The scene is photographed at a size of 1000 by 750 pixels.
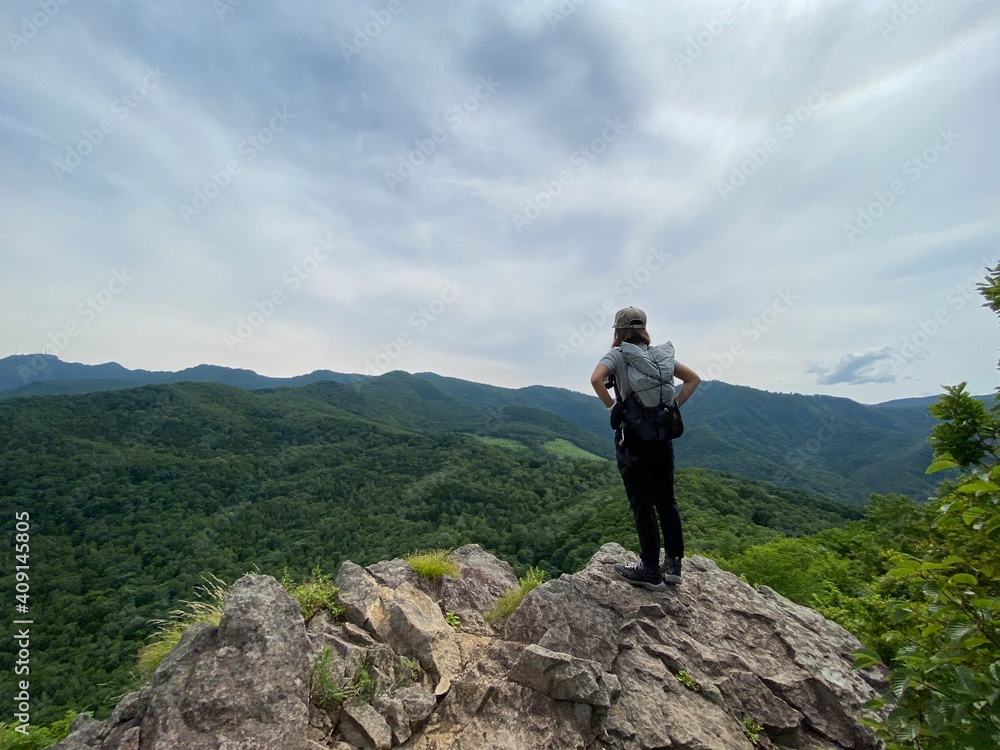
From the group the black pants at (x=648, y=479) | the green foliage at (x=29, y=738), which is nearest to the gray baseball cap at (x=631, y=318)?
the black pants at (x=648, y=479)

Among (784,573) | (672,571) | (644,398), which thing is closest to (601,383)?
(644,398)

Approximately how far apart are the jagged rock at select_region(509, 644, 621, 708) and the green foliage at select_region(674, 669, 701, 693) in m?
0.88

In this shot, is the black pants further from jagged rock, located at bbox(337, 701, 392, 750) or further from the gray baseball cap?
jagged rock, located at bbox(337, 701, 392, 750)

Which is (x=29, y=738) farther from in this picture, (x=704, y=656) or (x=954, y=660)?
(x=954, y=660)

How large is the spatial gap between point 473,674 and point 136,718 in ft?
10.3

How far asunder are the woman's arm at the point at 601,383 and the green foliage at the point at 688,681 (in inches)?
127

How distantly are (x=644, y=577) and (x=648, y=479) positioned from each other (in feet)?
5.49

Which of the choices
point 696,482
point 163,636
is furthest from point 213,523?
point 163,636

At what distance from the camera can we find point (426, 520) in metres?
86.1

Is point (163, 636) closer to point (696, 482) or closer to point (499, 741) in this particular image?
point (499, 741)

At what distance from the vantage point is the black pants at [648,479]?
214 inches

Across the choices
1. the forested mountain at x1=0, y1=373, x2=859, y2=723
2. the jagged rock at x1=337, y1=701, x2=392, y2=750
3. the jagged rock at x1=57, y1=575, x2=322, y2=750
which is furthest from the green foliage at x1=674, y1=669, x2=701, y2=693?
the forested mountain at x1=0, y1=373, x2=859, y2=723

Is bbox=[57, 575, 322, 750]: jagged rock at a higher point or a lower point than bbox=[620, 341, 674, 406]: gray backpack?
lower

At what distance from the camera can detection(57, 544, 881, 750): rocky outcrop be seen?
12.7ft
